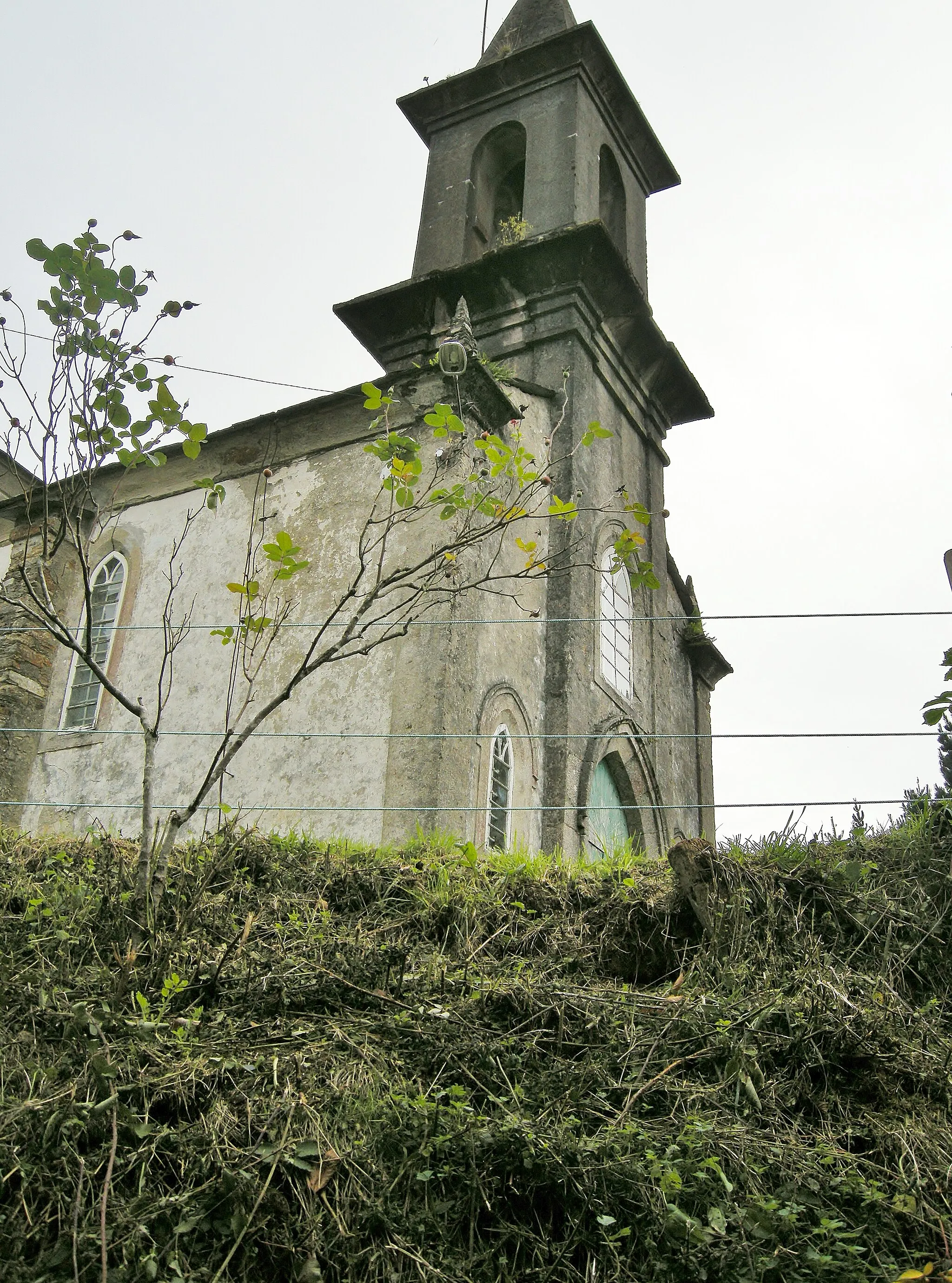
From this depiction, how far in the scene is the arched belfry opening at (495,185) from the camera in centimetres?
1515

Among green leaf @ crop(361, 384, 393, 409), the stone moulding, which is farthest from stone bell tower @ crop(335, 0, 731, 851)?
green leaf @ crop(361, 384, 393, 409)

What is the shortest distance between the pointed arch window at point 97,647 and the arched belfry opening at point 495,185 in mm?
6215

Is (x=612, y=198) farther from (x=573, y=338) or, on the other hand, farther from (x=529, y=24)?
(x=573, y=338)

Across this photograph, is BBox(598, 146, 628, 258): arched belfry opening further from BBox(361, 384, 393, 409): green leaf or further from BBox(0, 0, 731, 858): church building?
BBox(361, 384, 393, 409): green leaf

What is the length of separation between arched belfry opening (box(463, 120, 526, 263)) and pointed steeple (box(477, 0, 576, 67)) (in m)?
1.44

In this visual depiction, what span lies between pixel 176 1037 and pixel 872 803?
399cm

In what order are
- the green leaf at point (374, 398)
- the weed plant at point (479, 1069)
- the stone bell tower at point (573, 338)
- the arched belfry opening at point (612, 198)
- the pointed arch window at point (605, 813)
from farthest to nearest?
the arched belfry opening at point (612, 198)
the stone bell tower at point (573, 338)
the pointed arch window at point (605, 813)
the green leaf at point (374, 398)
the weed plant at point (479, 1069)

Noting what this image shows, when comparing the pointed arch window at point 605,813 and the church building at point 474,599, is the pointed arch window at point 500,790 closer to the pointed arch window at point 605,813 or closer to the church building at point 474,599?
the church building at point 474,599

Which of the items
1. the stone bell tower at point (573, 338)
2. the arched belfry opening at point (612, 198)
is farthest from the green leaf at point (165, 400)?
the arched belfry opening at point (612, 198)

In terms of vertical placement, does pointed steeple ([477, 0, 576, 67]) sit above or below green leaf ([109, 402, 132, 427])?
above

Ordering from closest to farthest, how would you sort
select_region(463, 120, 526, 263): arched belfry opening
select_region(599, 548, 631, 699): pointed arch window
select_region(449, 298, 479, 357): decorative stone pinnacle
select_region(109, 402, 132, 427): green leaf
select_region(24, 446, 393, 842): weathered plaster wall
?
select_region(109, 402, 132, 427): green leaf < select_region(24, 446, 393, 842): weathered plaster wall < select_region(449, 298, 479, 357): decorative stone pinnacle < select_region(599, 548, 631, 699): pointed arch window < select_region(463, 120, 526, 263): arched belfry opening

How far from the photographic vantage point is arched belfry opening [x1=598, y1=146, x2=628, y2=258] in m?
15.9

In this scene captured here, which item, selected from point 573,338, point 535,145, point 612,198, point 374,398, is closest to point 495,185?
point 535,145

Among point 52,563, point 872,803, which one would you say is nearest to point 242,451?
point 52,563
